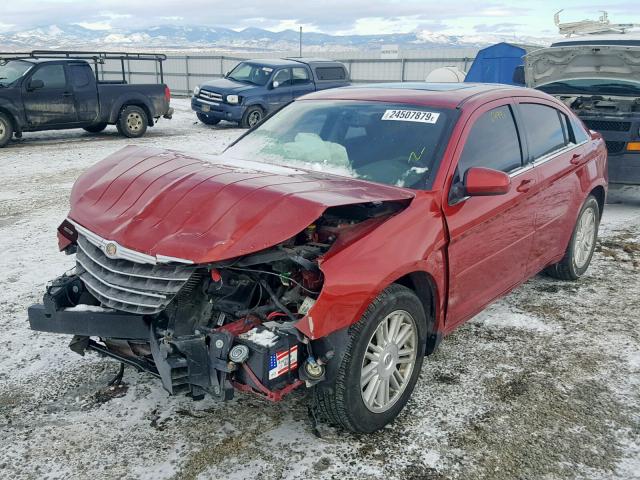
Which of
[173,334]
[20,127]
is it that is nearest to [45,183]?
[20,127]

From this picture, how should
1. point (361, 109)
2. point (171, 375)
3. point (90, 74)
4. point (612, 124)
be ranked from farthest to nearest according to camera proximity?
point (90, 74) < point (612, 124) < point (361, 109) < point (171, 375)

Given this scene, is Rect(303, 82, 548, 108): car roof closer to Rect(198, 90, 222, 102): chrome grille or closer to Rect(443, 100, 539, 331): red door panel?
Rect(443, 100, 539, 331): red door panel

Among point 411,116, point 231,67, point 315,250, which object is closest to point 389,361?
point 315,250

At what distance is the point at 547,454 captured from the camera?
3.02 metres

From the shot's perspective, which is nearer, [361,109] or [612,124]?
[361,109]

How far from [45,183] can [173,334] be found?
7470 mm

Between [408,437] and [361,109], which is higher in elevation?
[361,109]

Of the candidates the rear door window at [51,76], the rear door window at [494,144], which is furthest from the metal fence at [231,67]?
the rear door window at [494,144]

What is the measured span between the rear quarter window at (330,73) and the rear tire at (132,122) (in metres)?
5.33

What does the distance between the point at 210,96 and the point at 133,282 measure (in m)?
14.5

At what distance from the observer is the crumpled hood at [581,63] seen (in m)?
8.35

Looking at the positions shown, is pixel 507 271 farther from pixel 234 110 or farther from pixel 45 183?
pixel 234 110

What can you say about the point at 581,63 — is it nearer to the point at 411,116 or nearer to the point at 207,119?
the point at 411,116

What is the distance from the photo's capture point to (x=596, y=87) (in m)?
8.91
